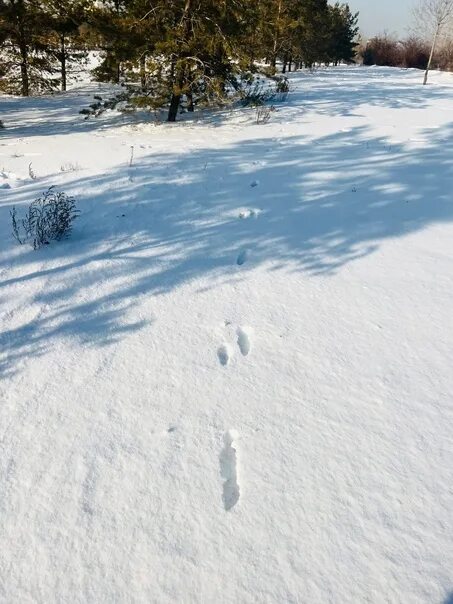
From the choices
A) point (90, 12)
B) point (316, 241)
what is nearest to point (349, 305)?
point (316, 241)

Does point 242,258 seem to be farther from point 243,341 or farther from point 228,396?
point 228,396

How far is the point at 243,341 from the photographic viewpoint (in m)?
2.65

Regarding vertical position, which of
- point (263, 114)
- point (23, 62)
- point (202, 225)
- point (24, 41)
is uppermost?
point (24, 41)

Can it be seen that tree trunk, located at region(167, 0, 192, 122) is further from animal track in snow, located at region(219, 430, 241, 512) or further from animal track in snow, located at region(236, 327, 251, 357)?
animal track in snow, located at region(219, 430, 241, 512)

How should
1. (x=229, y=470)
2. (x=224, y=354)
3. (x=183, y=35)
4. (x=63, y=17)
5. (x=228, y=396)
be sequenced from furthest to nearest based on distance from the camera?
(x=63, y=17) → (x=183, y=35) → (x=224, y=354) → (x=228, y=396) → (x=229, y=470)

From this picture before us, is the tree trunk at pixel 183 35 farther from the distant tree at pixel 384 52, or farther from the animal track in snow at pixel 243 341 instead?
the distant tree at pixel 384 52

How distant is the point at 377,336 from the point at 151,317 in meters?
1.59

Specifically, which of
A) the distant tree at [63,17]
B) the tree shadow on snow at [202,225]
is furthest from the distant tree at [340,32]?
the tree shadow on snow at [202,225]

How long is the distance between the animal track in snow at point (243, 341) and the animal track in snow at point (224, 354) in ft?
0.31

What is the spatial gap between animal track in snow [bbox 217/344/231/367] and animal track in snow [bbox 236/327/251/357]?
9 centimetres

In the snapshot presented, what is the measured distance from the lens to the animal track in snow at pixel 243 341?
101 inches

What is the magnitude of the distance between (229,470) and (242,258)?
2035 mm

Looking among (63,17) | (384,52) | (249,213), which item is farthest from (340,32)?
(249,213)

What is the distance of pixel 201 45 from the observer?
769 cm
